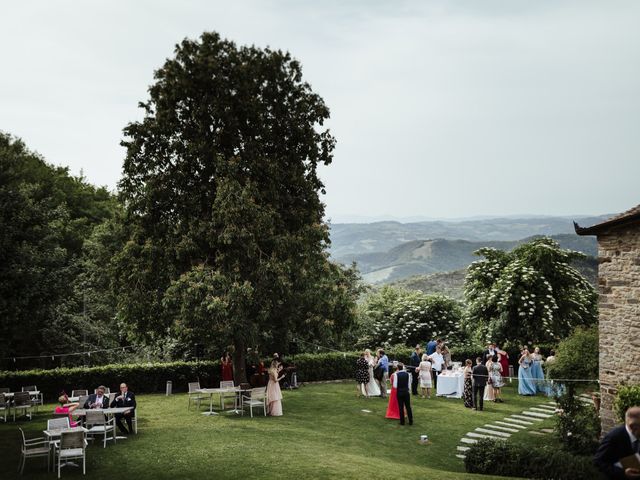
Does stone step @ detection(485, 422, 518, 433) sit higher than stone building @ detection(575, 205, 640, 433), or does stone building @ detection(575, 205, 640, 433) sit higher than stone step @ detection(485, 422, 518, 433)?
stone building @ detection(575, 205, 640, 433)

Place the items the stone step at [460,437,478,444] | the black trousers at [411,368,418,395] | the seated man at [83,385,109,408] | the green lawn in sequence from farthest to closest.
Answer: the black trousers at [411,368,418,395], the seated man at [83,385,109,408], the stone step at [460,437,478,444], the green lawn

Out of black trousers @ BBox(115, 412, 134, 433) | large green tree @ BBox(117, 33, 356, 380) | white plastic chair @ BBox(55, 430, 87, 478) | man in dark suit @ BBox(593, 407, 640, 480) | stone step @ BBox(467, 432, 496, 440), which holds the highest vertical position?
large green tree @ BBox(117, 33, 356, 380)

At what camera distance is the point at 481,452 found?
13141mm

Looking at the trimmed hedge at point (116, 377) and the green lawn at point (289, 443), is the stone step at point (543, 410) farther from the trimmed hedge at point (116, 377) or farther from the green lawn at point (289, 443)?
the trimmed hedge at point (116, 377)

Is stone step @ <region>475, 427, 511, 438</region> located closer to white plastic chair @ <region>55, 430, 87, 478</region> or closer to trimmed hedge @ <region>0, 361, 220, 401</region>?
white plastic chair @ <region>55, 430, 87, 478</region>

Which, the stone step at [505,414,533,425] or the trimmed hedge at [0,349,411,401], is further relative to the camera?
the trimmed hedge at [0,349,411,401]

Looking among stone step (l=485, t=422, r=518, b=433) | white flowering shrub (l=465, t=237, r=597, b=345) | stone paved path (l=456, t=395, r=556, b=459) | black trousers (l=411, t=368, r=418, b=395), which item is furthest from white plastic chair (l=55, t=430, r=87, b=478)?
white flowering shrub (l=465, t=237, r=597, b=345)

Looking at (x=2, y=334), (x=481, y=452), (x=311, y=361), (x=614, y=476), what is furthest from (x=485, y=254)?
(x=614, y=476)

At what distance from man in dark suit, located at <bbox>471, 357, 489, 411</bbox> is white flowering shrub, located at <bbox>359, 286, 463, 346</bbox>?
45.9ft

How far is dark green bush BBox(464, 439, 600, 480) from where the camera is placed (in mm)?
12102

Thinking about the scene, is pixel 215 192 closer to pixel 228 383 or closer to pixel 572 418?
pixel 228 383

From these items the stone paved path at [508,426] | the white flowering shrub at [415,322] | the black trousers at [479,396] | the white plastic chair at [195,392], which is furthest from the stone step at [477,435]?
the white flowering shrub at [415,322]

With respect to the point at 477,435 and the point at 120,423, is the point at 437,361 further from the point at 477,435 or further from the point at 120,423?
the point at 120,423

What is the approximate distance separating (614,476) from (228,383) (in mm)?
15690
